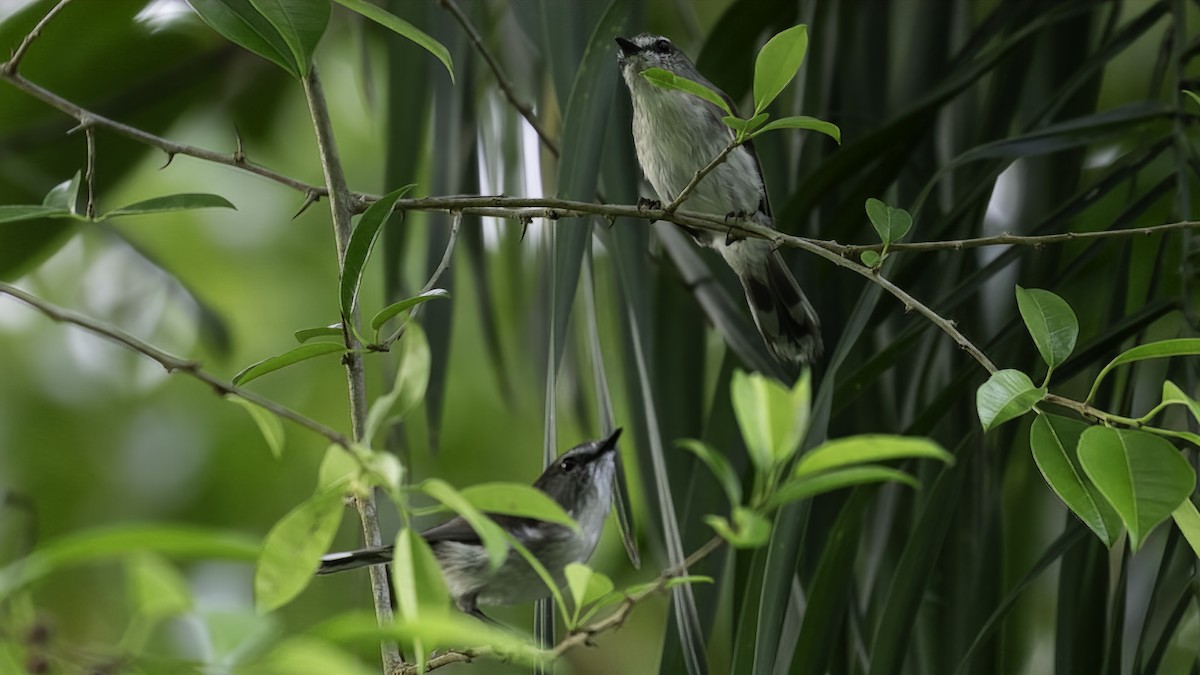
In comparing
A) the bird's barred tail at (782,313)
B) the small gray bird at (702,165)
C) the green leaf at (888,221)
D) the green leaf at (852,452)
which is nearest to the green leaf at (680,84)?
the green leaf at (888,221)

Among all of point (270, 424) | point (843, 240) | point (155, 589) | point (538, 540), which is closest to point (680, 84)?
point (270, 424)

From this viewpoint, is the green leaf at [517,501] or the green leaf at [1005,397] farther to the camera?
the green leaf at [1005,397]

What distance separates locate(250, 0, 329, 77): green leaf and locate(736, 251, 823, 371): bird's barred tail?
0.56 meters

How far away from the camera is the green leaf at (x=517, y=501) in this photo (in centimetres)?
42

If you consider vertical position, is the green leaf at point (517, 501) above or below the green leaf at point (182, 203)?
below

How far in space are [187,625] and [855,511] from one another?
0.69 meters

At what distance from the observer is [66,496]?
8.72ft

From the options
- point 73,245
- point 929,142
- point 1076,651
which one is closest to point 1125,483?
point 1076,651

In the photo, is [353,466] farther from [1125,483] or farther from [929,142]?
[929,142]

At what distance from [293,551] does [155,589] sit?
0.27 ft

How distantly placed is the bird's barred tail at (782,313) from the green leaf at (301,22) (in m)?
0.56

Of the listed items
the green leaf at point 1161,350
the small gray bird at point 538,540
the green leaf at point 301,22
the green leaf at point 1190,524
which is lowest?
the small gray bird at point 538,540

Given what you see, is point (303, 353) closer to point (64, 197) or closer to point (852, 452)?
point (64, 197)

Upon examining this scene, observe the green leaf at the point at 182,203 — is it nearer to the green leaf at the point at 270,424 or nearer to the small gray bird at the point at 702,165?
the green leaf at the point at 270,424
